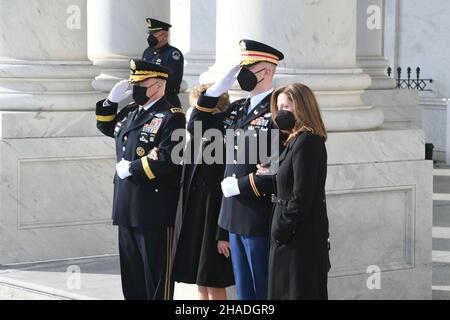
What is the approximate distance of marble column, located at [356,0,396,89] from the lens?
54.3 ft

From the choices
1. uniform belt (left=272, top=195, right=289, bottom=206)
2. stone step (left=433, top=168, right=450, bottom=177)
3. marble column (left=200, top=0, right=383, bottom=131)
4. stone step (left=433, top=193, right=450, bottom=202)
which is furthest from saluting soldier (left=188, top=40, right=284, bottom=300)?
stone step (left=433, top=168, right=450, bottom=177)

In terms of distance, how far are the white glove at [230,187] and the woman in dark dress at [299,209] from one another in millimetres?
527

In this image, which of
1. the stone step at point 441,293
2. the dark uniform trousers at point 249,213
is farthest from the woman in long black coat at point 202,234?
the stone step at point 441,293

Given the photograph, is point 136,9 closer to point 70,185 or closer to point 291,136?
point 70,185

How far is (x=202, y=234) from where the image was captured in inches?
343

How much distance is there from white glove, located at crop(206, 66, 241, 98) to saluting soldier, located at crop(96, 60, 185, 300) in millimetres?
449

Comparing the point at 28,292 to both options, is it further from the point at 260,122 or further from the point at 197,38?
→ the point at 197,38

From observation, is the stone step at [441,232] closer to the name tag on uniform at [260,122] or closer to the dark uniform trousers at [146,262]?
the dark uniform trousers at [146,262]

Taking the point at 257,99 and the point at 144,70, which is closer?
the point at 257,99

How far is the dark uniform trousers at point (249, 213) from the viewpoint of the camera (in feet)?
26.1

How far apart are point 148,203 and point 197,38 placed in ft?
35.8

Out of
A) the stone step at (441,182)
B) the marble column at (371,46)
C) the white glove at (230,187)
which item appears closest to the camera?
the white glove at (230,187)

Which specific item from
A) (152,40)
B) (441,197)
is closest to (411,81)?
(441,197)
